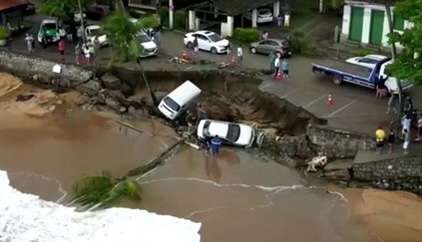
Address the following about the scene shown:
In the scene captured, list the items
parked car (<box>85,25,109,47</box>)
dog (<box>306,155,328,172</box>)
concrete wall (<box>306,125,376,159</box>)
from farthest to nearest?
1. parked car (<box>85,25,109,47</box>)
2. dog (<box>306,155,328,172</box>)
3. concrete wall (<box>306,125,376,159</box>)

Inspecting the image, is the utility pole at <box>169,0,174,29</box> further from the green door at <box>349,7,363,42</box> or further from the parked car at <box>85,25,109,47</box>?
the green door at <box>349,7,363,42</box>

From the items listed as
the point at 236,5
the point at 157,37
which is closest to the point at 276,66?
the point at 236,5

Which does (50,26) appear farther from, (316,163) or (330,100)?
(316,163)

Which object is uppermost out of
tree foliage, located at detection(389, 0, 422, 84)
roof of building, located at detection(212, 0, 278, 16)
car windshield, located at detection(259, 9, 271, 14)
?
tree foliage, located at detection(389, 0, 422, 84)

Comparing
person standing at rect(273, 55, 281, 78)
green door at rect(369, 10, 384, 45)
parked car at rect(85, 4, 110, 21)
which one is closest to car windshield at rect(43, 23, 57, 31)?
parked car at rect(85, 4, 110, 21)

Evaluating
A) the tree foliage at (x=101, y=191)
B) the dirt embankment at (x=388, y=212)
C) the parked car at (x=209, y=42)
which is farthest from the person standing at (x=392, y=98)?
the tree foliage at (x=101, y=191)

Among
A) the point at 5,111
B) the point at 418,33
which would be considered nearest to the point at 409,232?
the point at 418,33

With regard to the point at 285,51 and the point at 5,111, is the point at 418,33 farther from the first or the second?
the point at 5,111

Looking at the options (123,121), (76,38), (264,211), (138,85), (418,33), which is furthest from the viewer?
(76,38)
